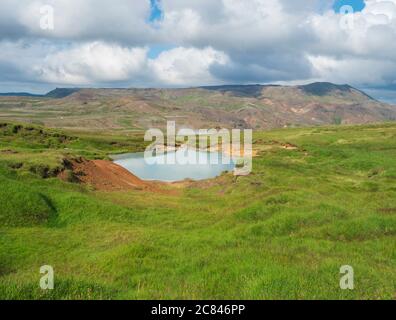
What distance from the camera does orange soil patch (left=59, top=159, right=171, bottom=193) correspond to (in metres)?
56.3

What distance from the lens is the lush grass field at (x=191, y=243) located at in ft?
46.2

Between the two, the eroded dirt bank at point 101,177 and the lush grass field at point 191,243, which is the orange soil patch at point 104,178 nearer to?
the eroded dirt bank at point 101,177

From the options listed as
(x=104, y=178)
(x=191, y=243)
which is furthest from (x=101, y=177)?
(x=191, y=243)

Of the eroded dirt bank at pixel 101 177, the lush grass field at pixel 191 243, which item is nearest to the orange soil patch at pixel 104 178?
the eroded dirt bank at pixel 101 177

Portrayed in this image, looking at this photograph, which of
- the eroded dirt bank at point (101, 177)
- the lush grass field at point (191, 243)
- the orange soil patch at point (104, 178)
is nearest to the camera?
the lush grass field at point (191, 243)

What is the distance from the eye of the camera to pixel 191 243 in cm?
2406

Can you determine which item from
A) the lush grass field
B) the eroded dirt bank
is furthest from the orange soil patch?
the lush grass field

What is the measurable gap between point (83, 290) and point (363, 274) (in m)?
10.5

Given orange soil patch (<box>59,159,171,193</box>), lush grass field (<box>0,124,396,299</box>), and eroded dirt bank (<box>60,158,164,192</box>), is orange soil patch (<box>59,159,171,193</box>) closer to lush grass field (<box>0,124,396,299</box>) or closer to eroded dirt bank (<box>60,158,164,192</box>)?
eroded dirt bank (<box>60,158,164,192</box>)

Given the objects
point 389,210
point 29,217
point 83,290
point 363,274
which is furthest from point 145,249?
point 389,210

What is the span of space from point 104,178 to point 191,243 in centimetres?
3964

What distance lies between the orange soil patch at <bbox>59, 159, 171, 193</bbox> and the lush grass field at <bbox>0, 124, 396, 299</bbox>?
17.8 ft

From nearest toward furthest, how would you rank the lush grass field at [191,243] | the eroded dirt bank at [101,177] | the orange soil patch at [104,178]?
the lush grass field at [191,243]
the eroded dirt bank at [101,177]
the orange soil patch at [104,178]

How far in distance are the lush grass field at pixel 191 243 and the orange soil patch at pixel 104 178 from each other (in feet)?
17.8
